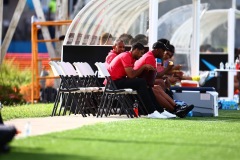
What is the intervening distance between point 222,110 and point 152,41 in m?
4.42

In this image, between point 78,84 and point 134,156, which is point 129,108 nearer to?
point 78,84

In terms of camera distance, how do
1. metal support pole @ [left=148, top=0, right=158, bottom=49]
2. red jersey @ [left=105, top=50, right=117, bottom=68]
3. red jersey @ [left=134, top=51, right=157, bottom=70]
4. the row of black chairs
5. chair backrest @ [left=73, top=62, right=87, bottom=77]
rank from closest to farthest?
the row of black chairs < red jersey @ [left=134, top=51, right=157, bottom=70] < chair backrest @ [left=73, top=62, right=87, bottom=77] < red jersey @ [left=105, top=50, right=117, bottom=68] < metal support pole @ [left=148, top=0, right=158, bottom=49]

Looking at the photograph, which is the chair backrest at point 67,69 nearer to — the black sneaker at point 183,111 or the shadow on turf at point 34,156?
the black sneaker at point 183,111

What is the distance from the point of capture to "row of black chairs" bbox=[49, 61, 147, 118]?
21766mm

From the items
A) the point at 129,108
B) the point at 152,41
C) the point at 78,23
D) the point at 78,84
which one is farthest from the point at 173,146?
the point at 78,23

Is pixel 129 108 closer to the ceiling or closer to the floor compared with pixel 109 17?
closer to the floor

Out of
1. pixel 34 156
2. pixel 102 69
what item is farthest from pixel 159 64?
pixel 34 156

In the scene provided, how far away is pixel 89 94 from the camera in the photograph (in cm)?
2320

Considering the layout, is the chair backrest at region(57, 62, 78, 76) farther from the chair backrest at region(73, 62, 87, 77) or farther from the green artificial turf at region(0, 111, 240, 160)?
the green artificial turf at region(0, 111, 240, 160)

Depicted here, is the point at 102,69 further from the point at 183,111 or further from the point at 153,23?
the point at 153,23

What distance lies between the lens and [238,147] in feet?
45.9

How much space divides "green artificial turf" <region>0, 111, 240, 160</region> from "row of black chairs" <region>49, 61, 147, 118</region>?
3571 millimetres

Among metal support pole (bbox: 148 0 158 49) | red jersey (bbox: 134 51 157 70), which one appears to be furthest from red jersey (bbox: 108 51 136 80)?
metal support pole (bbox: 148 0 158 49)

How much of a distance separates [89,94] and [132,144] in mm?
9723
